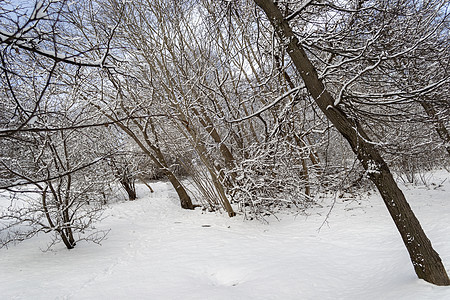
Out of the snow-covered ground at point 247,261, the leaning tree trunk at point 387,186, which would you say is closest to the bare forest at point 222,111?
the leaning tree trunk at point 387,186

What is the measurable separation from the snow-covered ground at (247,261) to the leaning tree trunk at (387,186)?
0.21 meters

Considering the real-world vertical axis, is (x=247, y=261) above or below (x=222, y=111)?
below

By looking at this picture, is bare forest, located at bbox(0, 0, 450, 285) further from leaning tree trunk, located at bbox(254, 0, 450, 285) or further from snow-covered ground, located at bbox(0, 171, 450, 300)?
snow-covered ground, located at bbox(0, 171, 450, 300)

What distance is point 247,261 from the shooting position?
16.1 feet

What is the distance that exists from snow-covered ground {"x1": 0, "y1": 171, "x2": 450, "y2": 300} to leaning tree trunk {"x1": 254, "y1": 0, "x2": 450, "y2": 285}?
21cm

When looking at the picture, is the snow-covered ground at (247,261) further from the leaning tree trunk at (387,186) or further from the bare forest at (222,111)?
the bare forest at (222,111)

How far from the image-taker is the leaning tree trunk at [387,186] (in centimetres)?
296

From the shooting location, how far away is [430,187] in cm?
848

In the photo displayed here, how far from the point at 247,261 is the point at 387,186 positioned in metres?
2.81

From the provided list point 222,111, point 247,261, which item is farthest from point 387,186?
point 222,111

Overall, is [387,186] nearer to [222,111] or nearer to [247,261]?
[247,261]

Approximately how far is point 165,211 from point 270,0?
861 cm

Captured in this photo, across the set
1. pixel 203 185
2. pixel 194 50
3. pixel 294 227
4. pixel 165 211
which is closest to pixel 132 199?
pixel 165 211

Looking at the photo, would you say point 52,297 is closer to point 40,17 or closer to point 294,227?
point 40,17
